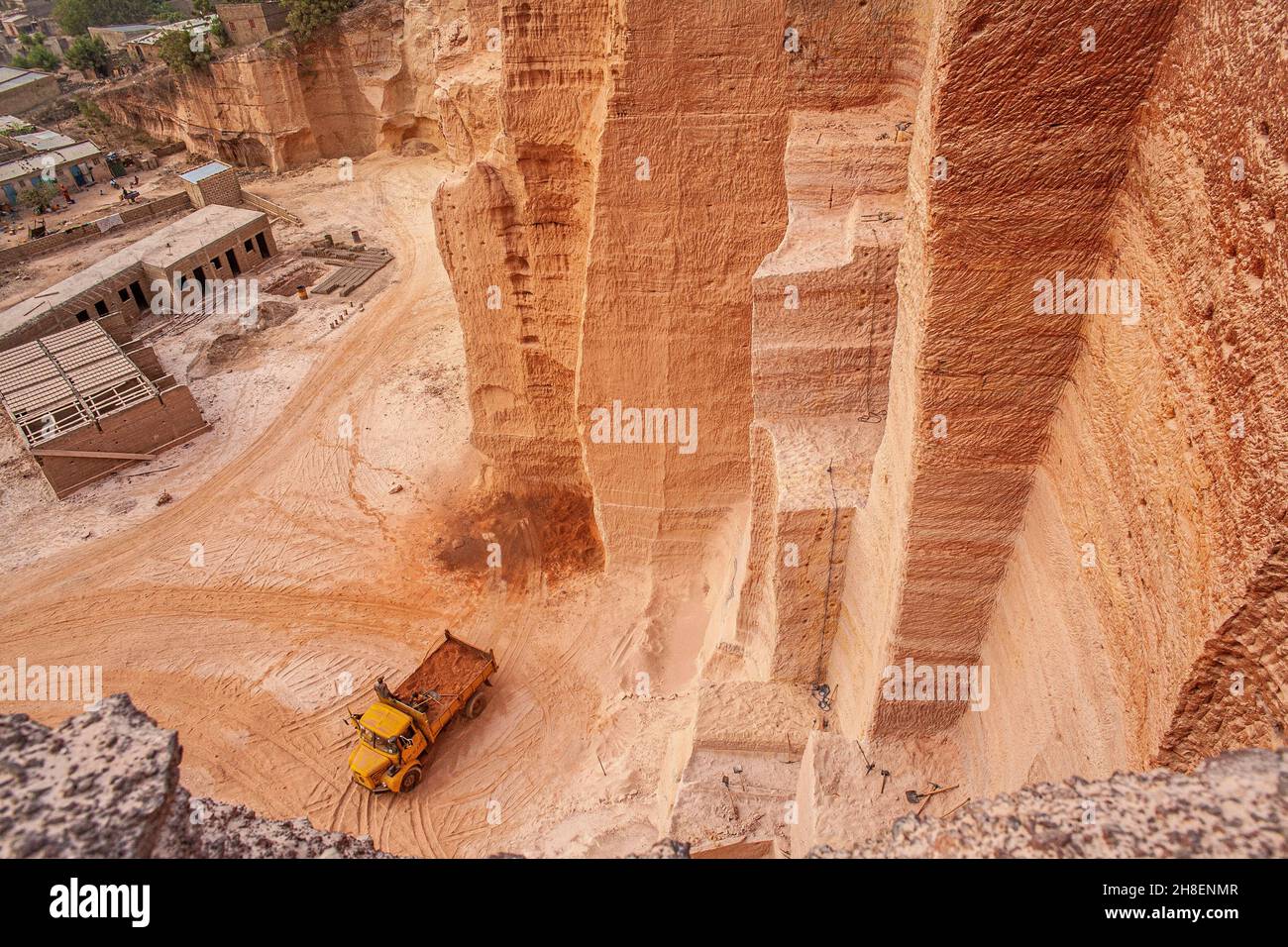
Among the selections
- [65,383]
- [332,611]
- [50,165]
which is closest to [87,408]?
[65,383]

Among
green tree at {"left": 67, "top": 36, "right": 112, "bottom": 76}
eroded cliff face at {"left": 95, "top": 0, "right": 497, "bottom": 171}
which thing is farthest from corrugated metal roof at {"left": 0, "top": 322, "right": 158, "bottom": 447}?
green tree at {"left": 67, "top": 36, "right": 112, "bottom": 76}

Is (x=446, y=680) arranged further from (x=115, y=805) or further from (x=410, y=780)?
(x=115, y=805)

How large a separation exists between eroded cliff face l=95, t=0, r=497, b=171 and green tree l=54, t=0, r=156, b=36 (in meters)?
15.2

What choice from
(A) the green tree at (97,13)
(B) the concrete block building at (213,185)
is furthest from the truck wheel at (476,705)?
(A) the green tree at (97,13)

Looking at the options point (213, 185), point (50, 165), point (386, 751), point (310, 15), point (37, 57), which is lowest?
point (386, 751)

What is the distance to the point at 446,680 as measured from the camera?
9766 mm

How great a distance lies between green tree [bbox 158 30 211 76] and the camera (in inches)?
992

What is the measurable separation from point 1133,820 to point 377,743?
8.47 metres

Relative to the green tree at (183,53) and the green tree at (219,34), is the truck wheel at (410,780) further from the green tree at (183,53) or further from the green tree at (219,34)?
the green tree at (219,34)

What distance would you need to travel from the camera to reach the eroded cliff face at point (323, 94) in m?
24.3

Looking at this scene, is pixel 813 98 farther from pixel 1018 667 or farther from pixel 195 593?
pixel 195 593
